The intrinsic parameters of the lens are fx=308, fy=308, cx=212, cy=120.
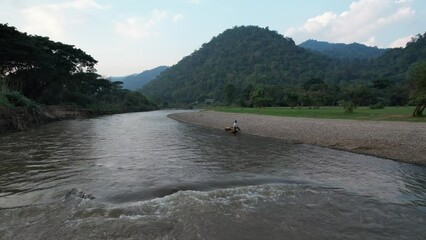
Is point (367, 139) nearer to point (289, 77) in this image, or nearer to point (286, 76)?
point (289, 77)

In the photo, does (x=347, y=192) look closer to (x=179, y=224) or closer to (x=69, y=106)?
(x=179, y=224)

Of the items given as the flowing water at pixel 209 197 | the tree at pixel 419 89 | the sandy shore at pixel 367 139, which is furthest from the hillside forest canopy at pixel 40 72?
the tree at pixel 419 89

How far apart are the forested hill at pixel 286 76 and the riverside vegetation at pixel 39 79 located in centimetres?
4365

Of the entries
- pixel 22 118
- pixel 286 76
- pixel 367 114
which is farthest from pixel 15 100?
pixel 286 76

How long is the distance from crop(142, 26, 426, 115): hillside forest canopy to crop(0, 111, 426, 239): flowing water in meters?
57.7

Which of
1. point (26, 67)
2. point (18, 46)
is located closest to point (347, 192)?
point (18, 46)

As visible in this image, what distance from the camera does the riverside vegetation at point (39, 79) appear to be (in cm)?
3431

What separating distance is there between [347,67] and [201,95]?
77134mm

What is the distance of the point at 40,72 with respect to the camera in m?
53.7

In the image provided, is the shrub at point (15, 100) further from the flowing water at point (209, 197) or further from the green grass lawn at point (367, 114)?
the green grass lawn at point (367, 114)

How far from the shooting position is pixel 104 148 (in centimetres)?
2095

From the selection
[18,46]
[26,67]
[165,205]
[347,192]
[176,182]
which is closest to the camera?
[165,205]

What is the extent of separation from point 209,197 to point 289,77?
146m

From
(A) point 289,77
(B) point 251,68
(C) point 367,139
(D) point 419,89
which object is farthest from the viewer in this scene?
(B) point 251,68
